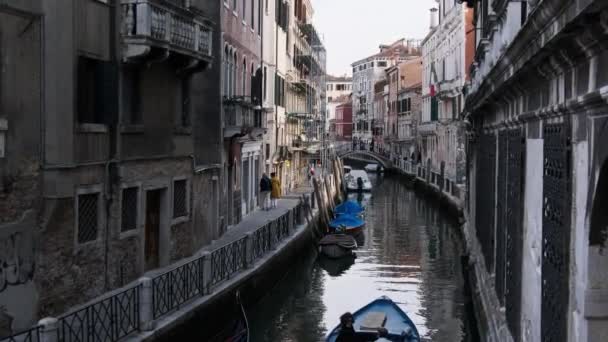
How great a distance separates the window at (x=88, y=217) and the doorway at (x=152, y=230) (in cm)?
212

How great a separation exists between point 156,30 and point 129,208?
2784 millimetres

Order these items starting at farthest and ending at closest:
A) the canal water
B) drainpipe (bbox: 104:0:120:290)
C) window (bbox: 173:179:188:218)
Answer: window (bbox: 173:179:188:218), the canal water, drainpipe (bbox: 104:0:120:290)

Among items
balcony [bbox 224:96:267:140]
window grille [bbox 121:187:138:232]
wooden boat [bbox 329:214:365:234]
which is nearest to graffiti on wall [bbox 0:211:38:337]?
window grille [bbox 121:187:138:232]

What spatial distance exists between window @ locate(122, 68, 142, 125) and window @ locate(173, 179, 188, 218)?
2.21m

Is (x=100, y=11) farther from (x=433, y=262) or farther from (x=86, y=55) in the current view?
(x=433, y=262)

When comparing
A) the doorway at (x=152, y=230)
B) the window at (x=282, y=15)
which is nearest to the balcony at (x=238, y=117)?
the doorway at (x=152, y=230)

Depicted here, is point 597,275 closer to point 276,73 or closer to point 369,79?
point 276,73

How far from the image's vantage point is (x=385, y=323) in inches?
473

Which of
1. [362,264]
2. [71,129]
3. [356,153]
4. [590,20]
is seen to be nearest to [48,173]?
[71,129]

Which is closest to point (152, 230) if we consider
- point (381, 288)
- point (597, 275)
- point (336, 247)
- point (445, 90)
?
point (381, 288)

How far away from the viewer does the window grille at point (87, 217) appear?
36.6ft

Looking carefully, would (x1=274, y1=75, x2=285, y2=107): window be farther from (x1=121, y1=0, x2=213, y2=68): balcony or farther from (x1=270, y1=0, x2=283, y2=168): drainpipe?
(x1=121, y1=0, x2=213, y2=68): balcony

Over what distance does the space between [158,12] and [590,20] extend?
345 inches

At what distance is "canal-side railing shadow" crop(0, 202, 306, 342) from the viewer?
811 cm
